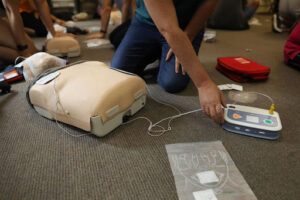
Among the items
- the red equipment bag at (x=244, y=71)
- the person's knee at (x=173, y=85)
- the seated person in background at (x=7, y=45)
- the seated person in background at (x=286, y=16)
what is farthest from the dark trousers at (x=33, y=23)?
the seated person in background at (x=286, y=16)

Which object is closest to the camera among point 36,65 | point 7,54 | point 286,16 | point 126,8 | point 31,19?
Result: point 36,65

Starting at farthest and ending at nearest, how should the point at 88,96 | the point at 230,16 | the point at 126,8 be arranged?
the point at 230,16 → the point at 126,8 → the point at 88,96

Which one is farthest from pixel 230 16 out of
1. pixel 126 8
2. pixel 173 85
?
pixel 173 85

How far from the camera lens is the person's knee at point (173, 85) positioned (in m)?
1.05

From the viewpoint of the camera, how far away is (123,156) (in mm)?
687

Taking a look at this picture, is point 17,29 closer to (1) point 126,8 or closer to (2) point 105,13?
(2) point 105,13

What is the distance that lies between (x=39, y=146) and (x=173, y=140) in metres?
0.47

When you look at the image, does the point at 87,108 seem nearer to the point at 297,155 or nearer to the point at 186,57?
the point at 186,57

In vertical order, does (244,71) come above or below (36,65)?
below

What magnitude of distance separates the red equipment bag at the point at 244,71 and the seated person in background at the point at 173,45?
0.28m

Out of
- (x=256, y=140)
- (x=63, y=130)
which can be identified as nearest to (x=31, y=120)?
(x=63, y=130)

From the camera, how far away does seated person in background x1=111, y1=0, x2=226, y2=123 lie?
2.43 ft

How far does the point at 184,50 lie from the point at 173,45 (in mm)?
43

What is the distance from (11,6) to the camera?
1381 millimetres
